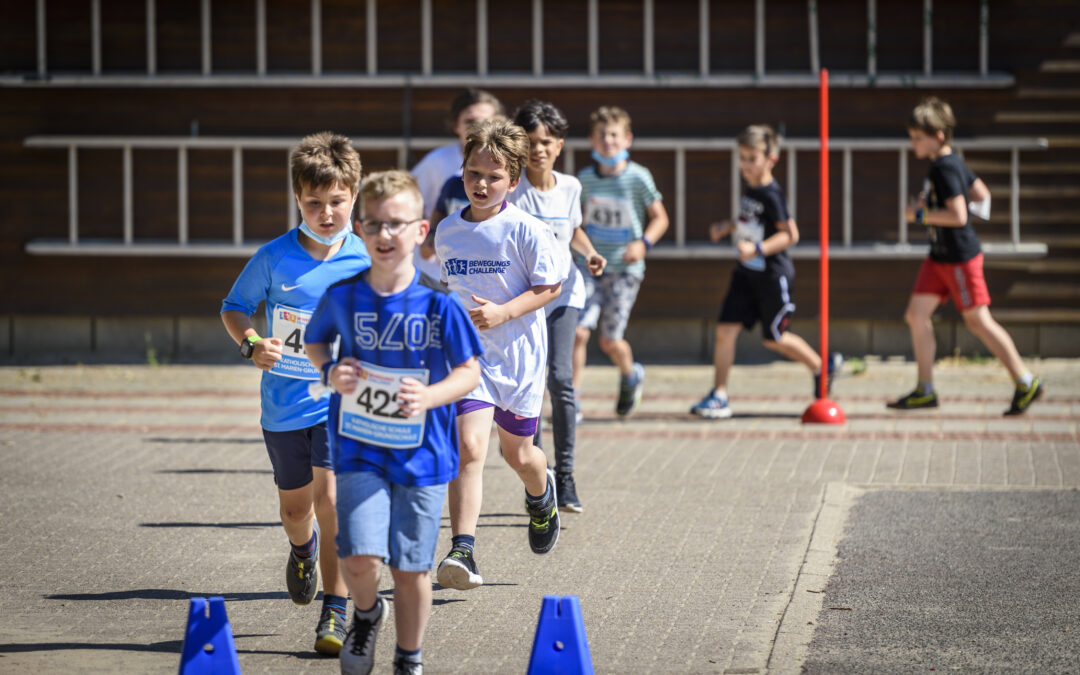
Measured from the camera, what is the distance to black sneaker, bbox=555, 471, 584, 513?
7660 millimetres

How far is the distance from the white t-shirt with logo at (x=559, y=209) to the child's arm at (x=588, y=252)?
0.38ft

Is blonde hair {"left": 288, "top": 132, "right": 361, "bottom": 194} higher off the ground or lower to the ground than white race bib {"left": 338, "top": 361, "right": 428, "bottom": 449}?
higher

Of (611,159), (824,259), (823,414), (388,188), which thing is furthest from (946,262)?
(388,188)

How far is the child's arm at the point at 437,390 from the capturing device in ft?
15.0

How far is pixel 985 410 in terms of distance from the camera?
442 inches

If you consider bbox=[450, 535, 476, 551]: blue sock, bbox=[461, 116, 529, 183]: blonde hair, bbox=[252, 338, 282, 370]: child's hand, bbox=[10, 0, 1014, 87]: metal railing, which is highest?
bbox=[10, 0, 1014, 87]: metal railing

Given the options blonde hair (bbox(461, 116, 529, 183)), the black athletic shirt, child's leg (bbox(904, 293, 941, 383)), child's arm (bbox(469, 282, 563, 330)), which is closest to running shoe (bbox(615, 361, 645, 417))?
child's leg (bbox(904, 293, 941, 383))

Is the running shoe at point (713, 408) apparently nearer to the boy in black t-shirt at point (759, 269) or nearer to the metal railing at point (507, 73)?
the boy in black t-shirt at point (759, 269)

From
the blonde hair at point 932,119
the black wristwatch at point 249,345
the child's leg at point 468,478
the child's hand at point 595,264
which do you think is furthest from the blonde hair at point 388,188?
the blonde hair at point 932,119

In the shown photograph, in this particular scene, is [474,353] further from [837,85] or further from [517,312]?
[837,85]

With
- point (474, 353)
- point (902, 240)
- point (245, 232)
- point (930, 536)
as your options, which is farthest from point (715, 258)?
point (474, 353)

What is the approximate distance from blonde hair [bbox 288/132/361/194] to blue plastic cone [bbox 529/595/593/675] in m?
1.74

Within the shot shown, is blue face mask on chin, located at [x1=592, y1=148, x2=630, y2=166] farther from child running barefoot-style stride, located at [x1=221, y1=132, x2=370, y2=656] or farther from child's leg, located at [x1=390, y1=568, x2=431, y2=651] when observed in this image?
child's leg, located at [x1=390, y1=568, x2=431, y2=651]

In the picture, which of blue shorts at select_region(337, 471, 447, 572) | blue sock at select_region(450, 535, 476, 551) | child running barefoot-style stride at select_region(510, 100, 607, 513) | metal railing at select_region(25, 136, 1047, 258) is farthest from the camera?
metal railing at select_region(25, 136, 1047, 258)
